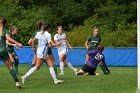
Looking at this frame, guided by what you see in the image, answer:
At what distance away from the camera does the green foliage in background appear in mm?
42469

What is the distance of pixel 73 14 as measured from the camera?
148ft

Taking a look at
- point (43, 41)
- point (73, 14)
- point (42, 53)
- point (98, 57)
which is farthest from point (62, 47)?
point (73, 14)

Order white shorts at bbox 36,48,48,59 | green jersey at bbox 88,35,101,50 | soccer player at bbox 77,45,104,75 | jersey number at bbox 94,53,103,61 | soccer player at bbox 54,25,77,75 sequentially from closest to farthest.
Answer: white shorts at bbox 36,48,48,59 → soccer player at bbox 77,45,104,75 → jersey number at bbox 94,53,103,61 → soccer player at bbox 54,25,77,75 → green jersey at bbox 88,35,101,50

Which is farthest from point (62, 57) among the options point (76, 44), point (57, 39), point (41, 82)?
point (76, 44)

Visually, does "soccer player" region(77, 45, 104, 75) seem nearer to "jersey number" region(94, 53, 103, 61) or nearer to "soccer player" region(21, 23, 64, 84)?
"jersey number" region(94, 53, 103, 61)

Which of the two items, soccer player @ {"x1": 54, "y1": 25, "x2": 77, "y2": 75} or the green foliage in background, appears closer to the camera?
soccer player @ {"x1": 54, "y1": 25, "x2": 77, "y2": 75}

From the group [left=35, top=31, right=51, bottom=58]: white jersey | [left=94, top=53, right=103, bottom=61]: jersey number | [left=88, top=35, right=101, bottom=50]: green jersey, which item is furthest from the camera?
[left=88, top=35, right=101, bottom=50]: green jersey

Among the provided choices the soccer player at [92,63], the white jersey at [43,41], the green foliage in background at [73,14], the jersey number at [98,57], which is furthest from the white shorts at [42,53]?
the green foliage in background at [73,14]

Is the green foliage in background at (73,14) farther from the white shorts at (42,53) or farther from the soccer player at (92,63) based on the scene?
the white shorts at (42,53)

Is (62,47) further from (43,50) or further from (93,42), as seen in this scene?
(43,50)

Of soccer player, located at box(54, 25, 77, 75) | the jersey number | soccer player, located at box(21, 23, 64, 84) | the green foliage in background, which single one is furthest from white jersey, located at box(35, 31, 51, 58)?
the green foliage in background

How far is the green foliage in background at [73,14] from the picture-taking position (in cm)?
4247

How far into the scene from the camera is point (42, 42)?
14.0 m

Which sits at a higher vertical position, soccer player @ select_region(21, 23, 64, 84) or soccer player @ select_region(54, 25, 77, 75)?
soccer player @ select_region(21, 23, 64, 84)
